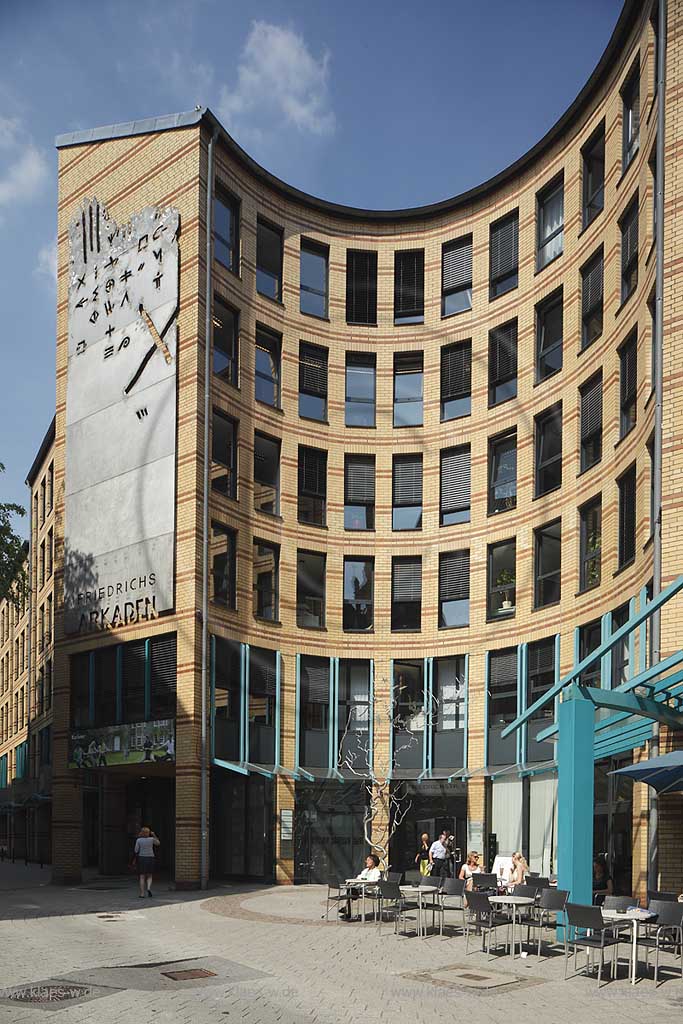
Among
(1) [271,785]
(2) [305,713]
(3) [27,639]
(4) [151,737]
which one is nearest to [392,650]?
(2) [305,713]

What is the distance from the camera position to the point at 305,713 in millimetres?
30859

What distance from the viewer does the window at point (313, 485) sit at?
32.1 metres

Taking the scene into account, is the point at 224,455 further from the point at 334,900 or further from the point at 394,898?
the point at 394,898

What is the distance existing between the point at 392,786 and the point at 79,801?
889 cm

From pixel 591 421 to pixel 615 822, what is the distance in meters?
9.13

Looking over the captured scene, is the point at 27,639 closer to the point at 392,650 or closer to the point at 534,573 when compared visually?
the point at 392,650

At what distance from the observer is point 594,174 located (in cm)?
2742

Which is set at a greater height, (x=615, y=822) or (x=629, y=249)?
(x=629, y=249)

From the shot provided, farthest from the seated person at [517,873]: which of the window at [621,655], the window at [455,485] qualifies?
the window at [455,485]

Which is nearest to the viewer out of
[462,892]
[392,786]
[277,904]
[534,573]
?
[462,892]

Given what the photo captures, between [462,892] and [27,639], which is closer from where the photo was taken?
[462,892]

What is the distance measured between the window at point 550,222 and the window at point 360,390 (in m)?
6.39

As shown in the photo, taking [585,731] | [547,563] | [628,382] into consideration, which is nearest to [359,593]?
[547,563]

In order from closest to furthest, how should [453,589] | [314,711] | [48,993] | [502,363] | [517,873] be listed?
[48,993] → [517,873] → [502,363] → [314,711] → [453,589]
